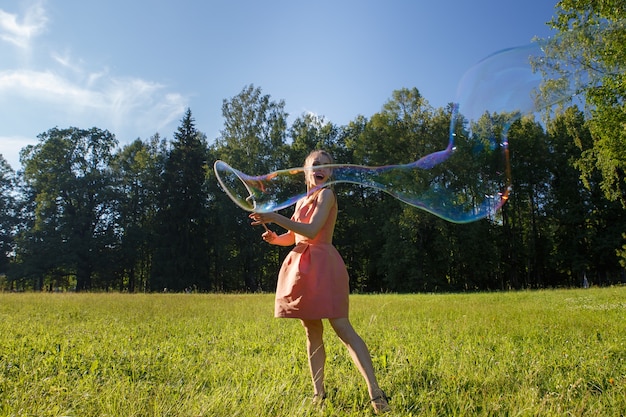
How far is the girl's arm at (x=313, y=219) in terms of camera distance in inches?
113

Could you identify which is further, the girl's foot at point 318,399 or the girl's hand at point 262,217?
the girl's foot at point 318,399

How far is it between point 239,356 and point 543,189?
42.9m

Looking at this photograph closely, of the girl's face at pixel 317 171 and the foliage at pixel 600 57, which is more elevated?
the foliage at pixel 600 57

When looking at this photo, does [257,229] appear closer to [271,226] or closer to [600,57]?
[271,226]

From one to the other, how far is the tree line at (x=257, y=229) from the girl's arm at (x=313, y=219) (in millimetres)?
28570

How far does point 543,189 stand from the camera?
1628 inches

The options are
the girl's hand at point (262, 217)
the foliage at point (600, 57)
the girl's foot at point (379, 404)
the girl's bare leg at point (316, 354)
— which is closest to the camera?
the girl's hand at point (262, 217)

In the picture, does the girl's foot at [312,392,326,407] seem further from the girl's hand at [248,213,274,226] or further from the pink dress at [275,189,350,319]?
the girl's hand at [248,213,274,226]

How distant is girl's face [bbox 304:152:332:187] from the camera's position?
3392mm

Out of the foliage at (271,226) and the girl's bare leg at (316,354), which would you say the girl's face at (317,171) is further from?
the foliage at (271,226)

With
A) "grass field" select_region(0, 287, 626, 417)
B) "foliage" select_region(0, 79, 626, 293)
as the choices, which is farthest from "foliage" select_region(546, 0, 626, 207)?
"foliage" select_region(0, 79, 626, 293)

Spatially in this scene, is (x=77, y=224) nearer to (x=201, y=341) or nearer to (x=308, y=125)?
(x=308, y=125)

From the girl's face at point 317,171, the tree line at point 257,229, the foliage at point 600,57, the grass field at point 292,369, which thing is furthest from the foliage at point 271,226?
the girl's face at point 317,171

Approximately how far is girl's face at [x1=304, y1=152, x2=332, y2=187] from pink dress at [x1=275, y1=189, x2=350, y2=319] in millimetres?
225
